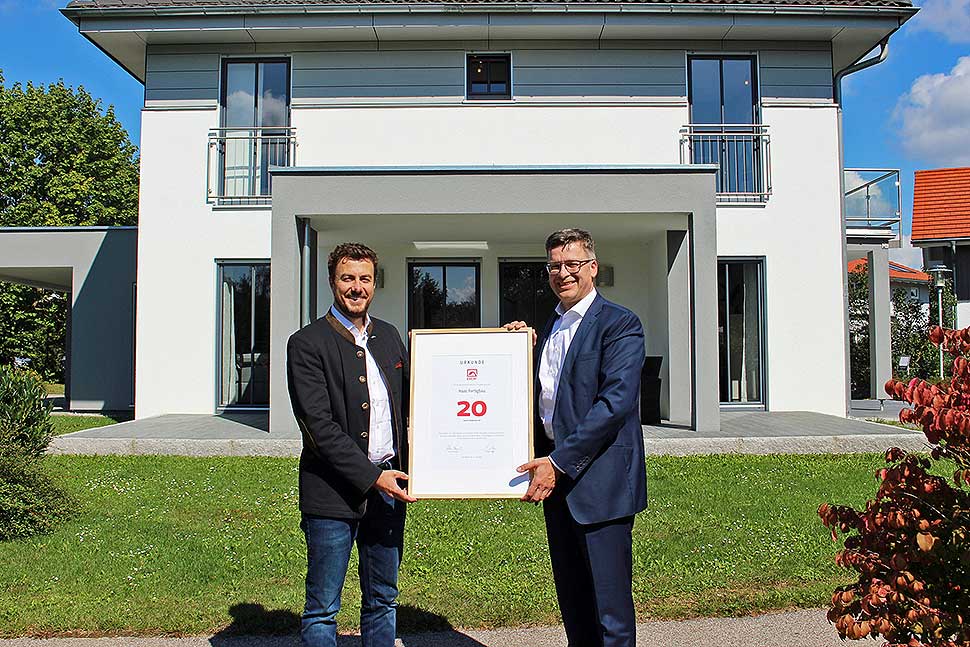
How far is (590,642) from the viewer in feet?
10.9

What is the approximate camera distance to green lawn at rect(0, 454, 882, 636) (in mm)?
4285

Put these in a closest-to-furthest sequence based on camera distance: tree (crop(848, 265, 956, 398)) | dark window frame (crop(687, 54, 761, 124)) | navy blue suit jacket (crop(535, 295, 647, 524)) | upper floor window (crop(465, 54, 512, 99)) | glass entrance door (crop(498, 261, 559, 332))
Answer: navy blue suit jacket (crop(535, 295, 647, 524)) → dark window frame (crop(687, 54, 761, 124)) → upper floor window (crop(465, 54, 512, 99)) → glass entrance door (crop(498, 261, 559, 332)) → tree (crop(848, 265, 956, 398))

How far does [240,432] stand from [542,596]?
6392 mm

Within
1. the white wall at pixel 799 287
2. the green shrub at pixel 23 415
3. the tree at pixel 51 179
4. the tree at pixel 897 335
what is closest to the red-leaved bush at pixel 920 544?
the green shrub at pixel 23 415

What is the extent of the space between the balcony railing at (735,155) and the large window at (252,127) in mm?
6411

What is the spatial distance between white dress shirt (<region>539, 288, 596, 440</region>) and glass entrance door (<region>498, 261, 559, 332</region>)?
10.1 meters

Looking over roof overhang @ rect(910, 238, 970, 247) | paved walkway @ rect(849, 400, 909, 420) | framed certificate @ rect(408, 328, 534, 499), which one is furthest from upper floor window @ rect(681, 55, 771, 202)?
roof overhang @ rect(910, 238, 970, 247)

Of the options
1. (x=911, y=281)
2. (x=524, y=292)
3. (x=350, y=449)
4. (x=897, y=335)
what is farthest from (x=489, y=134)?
(x=911, y=281)

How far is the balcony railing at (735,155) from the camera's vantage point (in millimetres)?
12711

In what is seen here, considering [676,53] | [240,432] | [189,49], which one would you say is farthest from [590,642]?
[189,49]

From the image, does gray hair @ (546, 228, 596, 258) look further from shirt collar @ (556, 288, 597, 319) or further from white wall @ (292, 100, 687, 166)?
white wall @ (292, 100, 687, 166)

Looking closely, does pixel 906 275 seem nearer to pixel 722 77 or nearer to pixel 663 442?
pixel 722 77

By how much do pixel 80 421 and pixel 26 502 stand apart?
793 cm

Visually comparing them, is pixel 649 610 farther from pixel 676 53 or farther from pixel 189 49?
pixel 189 49
